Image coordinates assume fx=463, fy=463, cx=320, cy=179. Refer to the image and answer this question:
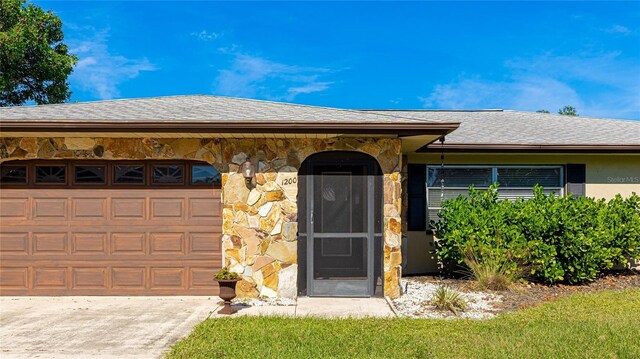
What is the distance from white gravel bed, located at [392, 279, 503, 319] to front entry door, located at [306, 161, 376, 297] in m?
0.68

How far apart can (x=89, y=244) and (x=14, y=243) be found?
1.24m

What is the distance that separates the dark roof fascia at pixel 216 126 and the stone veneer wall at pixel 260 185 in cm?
50

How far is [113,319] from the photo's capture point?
6270 millimetres

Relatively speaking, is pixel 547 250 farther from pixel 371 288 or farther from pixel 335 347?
pixel 335 347

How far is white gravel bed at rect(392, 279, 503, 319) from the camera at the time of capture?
6598 millimetres

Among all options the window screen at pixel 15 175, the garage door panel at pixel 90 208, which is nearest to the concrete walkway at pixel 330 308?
the garage door panel at pixel 90 208

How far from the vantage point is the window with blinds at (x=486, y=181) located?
9.91 metres

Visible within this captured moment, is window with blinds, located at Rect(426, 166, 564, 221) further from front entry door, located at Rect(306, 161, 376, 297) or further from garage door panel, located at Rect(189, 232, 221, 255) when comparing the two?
garage door panel, located at Rect(189, 232, 221, 255)

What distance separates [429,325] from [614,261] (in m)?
5.95

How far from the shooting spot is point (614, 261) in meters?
9.60

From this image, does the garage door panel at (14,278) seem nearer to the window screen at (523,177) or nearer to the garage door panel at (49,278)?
the garage door panel at (49,278)

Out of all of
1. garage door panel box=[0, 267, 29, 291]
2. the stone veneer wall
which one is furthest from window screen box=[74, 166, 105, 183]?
garage door panel box=[0, 267, 29, 291]

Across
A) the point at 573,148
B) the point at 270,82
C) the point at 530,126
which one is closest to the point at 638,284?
the point at 573,148

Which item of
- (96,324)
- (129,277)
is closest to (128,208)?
(129,277)
